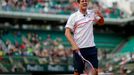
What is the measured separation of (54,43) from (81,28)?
16.5m

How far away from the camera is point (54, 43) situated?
2419 cm

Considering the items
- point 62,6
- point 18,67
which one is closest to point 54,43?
point 62,6

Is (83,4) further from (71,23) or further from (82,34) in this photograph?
(82,34)

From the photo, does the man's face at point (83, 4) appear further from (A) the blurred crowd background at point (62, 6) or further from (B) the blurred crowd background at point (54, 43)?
(A) the blurred crowd background at point (62, 6)

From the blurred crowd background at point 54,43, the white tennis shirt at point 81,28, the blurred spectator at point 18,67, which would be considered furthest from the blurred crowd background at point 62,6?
the white tennis shirt at point 81,28

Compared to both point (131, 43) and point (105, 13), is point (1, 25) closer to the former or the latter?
point (105, 13)

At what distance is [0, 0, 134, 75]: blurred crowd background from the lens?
20500mm

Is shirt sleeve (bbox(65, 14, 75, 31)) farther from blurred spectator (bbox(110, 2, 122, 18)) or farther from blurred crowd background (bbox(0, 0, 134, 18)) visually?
blurred spectator (bbox(110, 2, 122, 18))

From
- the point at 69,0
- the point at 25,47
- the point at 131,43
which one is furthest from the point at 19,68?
the point at 131,43

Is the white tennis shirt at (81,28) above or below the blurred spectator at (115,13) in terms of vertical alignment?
above

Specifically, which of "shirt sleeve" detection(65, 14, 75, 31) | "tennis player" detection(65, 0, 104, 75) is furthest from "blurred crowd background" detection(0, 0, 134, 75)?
"shirt sleeve" detection(65, 14, 75, 31)

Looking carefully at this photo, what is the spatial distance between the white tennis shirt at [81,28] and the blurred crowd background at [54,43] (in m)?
9.24

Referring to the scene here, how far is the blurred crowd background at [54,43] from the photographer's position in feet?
67.3

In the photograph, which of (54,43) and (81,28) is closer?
(81,28)
